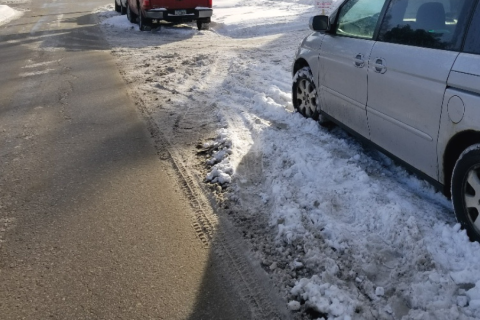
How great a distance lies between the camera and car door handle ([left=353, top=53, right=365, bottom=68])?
4160 mm

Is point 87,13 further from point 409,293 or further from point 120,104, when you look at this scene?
point 409,293

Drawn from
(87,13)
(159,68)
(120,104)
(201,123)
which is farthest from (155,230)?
(87,13)

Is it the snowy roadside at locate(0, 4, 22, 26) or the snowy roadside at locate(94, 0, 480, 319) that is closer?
the snowy roadside at locate(94, 0, 480, 319)

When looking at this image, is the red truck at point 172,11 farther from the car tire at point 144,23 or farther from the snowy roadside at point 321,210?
the snowy roadside at point 321,210

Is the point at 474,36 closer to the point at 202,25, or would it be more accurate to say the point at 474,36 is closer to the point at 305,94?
the point at 305,94

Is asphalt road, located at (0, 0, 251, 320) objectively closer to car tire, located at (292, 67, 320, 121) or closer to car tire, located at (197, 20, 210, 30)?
car tire, located at (292, 67, 320, 121)

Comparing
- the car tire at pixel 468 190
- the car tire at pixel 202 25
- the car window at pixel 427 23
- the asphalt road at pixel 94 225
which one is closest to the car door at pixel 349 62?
the car window at pixel 427 23

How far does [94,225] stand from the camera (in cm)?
368

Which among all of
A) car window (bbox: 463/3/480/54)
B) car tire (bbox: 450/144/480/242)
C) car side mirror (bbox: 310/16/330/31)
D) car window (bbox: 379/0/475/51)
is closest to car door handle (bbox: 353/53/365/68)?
car window (bbox: 379/0/475/51)

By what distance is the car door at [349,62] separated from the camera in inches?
167

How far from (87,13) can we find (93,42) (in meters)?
9.86

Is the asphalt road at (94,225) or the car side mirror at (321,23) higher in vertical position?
the car side mirror at (321,23)

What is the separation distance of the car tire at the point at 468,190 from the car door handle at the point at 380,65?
106 centimetres

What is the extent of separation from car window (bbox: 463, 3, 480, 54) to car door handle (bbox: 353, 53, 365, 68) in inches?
45.8
